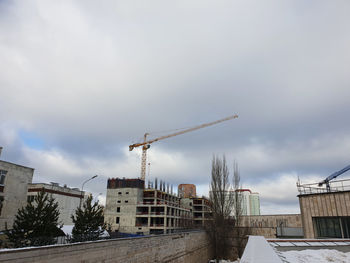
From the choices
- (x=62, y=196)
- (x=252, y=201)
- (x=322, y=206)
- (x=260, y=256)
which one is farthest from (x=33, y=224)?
(x=252, y=201)

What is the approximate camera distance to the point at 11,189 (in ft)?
81.7

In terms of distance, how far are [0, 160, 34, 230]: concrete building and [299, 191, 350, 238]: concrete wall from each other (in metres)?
29.6

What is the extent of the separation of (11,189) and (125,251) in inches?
631

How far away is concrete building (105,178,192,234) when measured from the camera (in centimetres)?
5938

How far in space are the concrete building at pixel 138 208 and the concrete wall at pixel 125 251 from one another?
28308 mm

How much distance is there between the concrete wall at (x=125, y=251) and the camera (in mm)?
11355

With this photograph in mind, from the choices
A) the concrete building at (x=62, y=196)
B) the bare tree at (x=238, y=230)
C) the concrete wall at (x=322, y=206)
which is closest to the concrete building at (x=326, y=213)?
the concrete wall at (x=322, y=206)

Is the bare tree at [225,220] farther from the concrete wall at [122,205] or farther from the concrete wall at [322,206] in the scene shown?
the concrete wall at [122,205]

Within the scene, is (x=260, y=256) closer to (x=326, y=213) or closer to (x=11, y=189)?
(x=326, y=213)

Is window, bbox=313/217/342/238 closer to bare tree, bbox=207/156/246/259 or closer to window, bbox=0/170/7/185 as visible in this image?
bare tree, bbox=207/156/246/259

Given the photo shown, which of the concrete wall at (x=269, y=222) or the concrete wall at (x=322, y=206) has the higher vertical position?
the concrete wall at (x=322, y=206)

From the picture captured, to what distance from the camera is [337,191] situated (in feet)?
64.0

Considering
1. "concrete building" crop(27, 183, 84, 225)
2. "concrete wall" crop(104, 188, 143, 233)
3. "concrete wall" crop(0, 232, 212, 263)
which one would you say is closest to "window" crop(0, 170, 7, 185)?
"concrete wall" crop(0, 232, 212, 263)

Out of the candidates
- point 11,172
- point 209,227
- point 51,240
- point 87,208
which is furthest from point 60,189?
point 51,240
